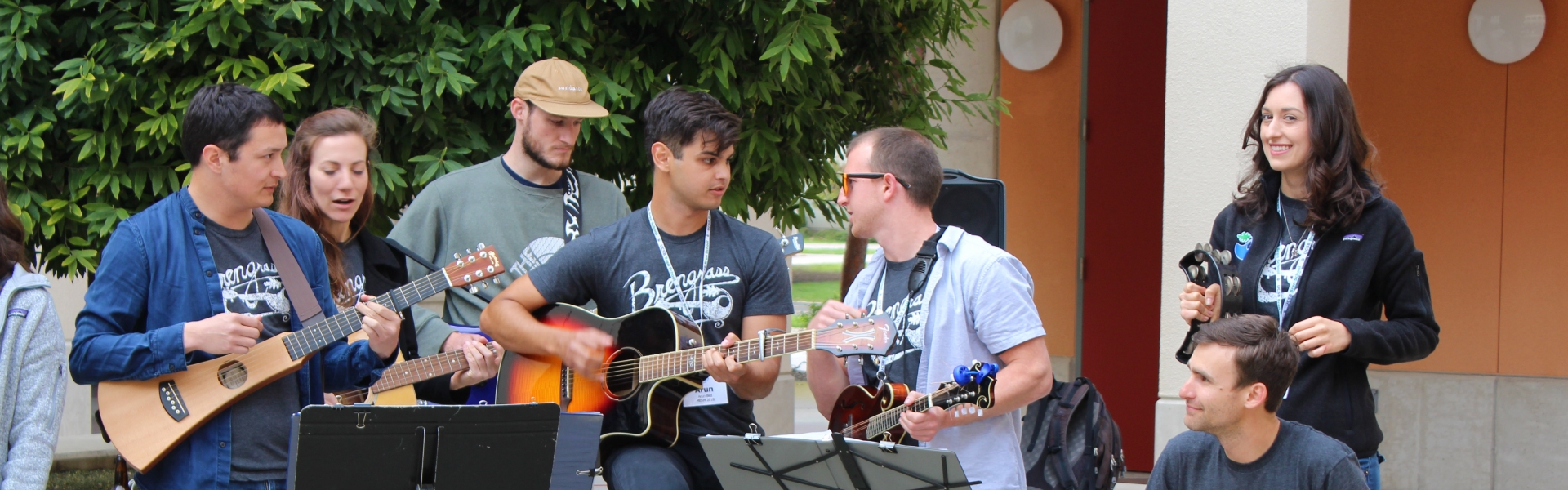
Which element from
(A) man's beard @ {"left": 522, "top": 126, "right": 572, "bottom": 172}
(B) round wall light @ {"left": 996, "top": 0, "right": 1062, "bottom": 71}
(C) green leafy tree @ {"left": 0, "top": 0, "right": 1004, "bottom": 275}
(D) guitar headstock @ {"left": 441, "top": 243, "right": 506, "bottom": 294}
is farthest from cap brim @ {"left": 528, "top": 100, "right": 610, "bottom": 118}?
(B) round wall light @ {"left": 996, "top": 0, "right": 1062, "bottom": 71}

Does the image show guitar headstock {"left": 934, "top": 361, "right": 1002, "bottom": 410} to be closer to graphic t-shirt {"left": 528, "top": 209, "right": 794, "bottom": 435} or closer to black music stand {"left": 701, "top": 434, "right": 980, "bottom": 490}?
black music stand {"left": 701, "top": 434, "right": 980, "bottom": 490}

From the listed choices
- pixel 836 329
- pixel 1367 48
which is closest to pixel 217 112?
pixel 836 329

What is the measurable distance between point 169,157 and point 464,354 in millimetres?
2111

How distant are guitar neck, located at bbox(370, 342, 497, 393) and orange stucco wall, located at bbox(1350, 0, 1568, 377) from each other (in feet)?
17.3

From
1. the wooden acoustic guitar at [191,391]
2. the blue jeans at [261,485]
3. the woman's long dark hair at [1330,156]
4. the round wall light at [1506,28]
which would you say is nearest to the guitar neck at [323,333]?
the wooden acoustic guitar at [191,391]

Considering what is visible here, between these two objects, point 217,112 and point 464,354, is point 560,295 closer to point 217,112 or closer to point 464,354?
point 464,354

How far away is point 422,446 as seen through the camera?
3.61 meters

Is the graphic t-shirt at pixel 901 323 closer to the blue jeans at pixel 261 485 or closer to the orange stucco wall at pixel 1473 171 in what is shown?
the blue jeans at pixel 261 485

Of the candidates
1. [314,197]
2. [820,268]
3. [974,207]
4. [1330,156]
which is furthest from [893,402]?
[820,268]

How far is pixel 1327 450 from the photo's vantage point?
3.22 meters

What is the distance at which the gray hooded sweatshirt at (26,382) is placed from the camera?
3357 millimetres

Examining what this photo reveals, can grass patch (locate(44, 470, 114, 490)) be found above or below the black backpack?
below

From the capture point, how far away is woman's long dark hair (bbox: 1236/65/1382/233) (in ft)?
11.9

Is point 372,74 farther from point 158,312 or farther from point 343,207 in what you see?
point 158,312
